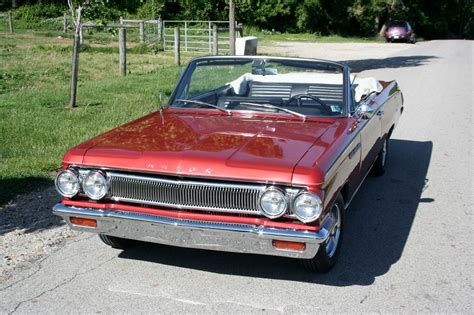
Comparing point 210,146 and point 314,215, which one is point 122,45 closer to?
point 210,146

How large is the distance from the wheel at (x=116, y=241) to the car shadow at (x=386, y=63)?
16.0m

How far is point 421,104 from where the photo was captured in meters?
12.7

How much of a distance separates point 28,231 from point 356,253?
109 inches

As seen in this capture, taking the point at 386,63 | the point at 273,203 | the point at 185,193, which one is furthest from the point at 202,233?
the point at 386,63

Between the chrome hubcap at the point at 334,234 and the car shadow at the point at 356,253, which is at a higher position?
the chrome hubcap at the point at 334,234

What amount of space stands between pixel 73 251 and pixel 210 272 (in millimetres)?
1185

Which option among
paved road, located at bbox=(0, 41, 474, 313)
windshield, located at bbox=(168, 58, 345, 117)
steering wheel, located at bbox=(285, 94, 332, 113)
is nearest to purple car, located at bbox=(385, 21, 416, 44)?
paved road, located at bbox=(0, 41, 474, 313)

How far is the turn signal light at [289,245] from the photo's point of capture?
12.8ft

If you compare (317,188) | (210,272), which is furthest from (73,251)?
(317,188)

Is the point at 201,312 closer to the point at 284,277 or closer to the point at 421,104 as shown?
the point at 284,277

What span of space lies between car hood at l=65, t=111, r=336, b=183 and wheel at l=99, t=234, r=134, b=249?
784mm

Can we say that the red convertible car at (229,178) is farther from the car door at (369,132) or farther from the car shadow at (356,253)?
the car shadow at (356,253)

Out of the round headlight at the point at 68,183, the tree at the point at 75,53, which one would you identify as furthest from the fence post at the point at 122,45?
the round headlight at the point at 68,183

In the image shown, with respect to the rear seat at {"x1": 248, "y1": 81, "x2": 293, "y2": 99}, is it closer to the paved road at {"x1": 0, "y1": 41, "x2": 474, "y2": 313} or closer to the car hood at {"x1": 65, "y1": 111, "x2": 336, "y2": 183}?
the car hood at {"x1": 65, "y1": 111, "x2": 336, "y2": 183}
